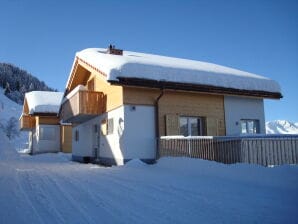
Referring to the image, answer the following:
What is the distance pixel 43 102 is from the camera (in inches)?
1305

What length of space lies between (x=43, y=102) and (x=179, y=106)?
70.8 ft

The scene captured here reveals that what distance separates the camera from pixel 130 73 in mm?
13938

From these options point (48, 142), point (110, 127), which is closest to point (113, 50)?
point (110, 127)

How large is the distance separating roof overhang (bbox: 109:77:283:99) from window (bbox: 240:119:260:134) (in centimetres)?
151

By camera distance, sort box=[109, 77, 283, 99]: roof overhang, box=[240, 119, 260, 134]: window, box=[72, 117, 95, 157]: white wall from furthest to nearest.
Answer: box=[72, 117, 95, 157]: white wall < box=[240, 119, 260, 134]: window < box=[109, 77, 283, 99]: roof overhang

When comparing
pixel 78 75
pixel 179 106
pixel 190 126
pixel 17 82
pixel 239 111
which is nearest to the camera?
pixel 179 106

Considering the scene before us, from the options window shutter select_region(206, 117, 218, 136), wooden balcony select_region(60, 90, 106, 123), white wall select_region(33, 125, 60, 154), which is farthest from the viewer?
white wall select_region(33, 125, 60, 154)

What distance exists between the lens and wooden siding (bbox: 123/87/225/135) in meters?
14.7

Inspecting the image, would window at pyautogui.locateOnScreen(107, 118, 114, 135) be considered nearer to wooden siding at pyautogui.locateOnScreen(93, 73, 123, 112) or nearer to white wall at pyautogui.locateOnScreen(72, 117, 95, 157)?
wooden siding at pyautogui.locateOnScreen(93, 73, 123, 112)

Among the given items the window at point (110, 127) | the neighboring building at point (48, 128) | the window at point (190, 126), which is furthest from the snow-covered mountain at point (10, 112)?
the window at point (190, 126)

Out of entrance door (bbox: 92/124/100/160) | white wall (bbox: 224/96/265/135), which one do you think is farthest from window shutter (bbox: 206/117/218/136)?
entrance door (bbox: 92/124/100/160)

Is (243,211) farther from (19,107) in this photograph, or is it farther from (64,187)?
(19,107)

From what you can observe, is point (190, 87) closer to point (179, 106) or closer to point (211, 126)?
point (179, 106)

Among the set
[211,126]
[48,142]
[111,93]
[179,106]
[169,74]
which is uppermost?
[169,74]
